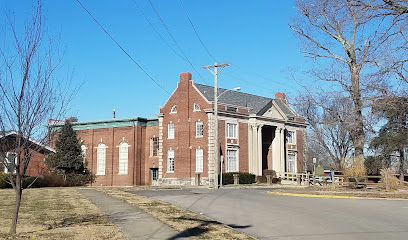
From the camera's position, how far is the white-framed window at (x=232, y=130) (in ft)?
152

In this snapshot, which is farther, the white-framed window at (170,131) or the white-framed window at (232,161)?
the white-framed window at (170,131)

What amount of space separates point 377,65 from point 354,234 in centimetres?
858

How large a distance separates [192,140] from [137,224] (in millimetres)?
34758

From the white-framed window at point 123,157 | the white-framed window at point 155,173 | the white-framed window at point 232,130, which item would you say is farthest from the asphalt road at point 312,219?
the white-framed window at point 123,157

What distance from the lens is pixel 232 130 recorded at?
46.8 metres

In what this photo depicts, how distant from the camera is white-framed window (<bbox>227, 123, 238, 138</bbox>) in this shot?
46250 millimetres

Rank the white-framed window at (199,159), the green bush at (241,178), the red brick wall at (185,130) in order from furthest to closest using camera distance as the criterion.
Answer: the red brick wall at (185,130), the white-framed window at (199,159), the green bush at (241,178)

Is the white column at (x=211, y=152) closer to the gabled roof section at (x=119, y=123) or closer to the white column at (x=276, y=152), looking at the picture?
the gabled roof section at (x=119, y=123)

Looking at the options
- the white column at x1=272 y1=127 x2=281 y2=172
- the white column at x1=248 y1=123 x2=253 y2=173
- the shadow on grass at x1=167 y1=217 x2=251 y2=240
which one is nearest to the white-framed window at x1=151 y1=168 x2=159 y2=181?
the white column at x1=248 y1=123 x2=253 y2=173

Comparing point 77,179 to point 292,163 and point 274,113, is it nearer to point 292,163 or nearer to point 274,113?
point 274,113

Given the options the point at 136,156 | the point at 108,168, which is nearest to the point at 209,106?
the point at 136,156

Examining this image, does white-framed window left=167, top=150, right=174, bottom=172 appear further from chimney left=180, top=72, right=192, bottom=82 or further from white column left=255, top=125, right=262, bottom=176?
white column left=255, top=125, right=262, bottom=176

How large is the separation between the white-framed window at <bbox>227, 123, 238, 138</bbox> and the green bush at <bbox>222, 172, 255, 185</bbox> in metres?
4.53

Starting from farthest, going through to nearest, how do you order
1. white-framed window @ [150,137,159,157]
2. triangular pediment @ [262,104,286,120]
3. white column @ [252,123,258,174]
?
white-framed window @ [150,137,159,157] → triangular pediment @ [262,104,286,120] → white column @ [252,123,258,174]
